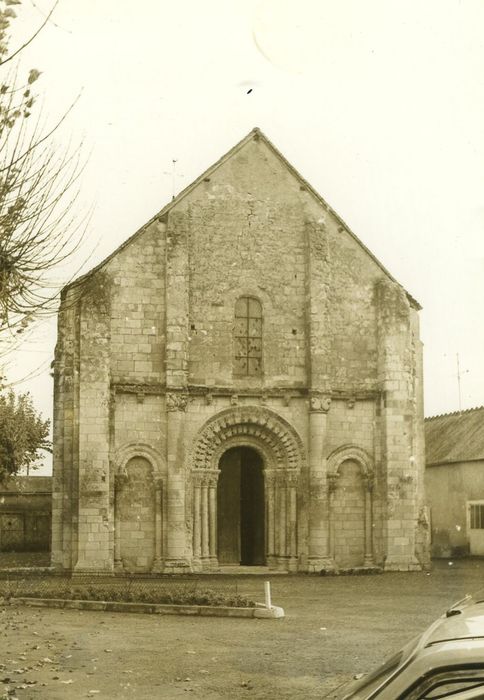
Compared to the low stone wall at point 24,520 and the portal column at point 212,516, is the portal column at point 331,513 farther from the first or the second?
the low stone wall at point 24,520

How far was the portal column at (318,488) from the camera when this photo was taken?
26.8 metres

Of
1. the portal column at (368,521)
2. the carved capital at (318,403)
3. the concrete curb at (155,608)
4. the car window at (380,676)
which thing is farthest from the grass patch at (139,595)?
the car window at (380,676)

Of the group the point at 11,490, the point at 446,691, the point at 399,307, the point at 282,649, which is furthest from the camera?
the point at 11,490

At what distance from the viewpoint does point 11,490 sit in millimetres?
49469

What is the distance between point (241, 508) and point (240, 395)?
11.5 ft

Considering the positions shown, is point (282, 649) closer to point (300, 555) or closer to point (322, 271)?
point (300, 555)

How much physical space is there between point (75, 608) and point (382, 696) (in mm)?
15494

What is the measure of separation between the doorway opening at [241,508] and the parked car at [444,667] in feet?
81.2

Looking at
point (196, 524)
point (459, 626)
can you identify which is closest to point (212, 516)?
point (196, 524)

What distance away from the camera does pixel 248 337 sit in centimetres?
2758

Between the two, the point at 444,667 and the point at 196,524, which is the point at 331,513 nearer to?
the point at 196,524

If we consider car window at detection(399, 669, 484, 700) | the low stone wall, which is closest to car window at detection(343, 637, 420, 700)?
car window at detection(399, 669, 484, 700)

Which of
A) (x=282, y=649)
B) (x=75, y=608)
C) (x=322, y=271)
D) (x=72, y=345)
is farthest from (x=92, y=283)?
(x=282, y=649)

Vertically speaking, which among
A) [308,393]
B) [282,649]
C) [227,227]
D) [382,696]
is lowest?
[282,649]
